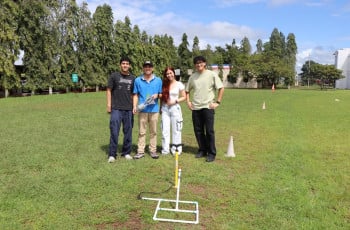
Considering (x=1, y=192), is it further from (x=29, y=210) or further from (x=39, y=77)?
(x=39, y=77)

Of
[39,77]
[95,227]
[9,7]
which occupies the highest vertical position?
[9,7]

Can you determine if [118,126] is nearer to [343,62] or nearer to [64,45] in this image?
[64,45]

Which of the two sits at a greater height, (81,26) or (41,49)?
(81,26)

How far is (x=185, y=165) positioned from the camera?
21.7 feet

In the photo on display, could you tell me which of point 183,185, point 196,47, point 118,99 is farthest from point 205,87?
point 196,47

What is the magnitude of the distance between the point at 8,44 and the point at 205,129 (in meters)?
28.1

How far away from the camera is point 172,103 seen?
711 centimetres

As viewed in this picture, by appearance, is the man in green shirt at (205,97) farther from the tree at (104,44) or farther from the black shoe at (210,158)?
the tree at (104,44)

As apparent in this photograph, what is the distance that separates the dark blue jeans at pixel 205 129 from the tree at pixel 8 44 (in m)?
26.6

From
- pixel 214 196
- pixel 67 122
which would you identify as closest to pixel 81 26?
pixel 67 122

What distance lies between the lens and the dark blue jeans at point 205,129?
6.92 metres

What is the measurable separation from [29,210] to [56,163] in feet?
7.80

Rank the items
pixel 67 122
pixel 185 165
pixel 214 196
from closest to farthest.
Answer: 1. pixel 214 196
2. pixel 185 165
3. pixel 67 122

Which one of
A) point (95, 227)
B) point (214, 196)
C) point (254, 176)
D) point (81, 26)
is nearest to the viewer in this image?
point (95, 227)
